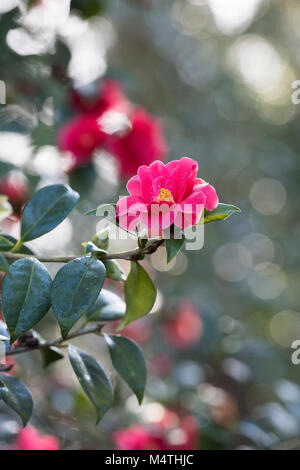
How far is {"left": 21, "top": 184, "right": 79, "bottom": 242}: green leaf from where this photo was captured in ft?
2.06

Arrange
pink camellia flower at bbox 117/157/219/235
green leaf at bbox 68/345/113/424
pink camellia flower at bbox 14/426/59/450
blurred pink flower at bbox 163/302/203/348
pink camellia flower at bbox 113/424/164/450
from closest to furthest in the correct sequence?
pink camellia flower at bbox 117/157/219/235
green leaf at bbox 68/345/113/424
pink camellia flower at bbox 14/426/59/450
pink camellia flower at bbox 113/424/164/450
blurred pink flower at bbox 163/302/203/348

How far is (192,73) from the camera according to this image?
276 cm

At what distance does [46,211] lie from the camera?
64 centimetres

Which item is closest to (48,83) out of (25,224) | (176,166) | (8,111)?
(8,111)

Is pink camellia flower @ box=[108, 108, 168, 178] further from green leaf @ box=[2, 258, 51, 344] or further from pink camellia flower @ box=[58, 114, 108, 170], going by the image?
green leaf @ box=[2, 258, 51, 344]

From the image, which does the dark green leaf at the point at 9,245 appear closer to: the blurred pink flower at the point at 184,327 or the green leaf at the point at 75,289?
the green leaf at the point at 75,289

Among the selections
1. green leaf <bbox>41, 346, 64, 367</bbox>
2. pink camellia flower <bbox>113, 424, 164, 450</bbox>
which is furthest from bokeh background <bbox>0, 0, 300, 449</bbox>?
green leaf <bbox>41, 346, 64, 367</bbox>

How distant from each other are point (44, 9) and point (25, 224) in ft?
2.67

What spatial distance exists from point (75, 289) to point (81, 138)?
72 centimetres

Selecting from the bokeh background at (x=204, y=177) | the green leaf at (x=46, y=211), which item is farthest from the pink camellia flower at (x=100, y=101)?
the green leaf at (x=46, y=211)

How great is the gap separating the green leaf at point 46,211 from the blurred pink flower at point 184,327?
3.91 ft

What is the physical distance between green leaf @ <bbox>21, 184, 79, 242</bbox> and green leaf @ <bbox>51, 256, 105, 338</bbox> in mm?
111
